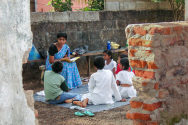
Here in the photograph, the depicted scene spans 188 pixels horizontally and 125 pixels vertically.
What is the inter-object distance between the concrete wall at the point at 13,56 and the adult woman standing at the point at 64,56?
4.58 m

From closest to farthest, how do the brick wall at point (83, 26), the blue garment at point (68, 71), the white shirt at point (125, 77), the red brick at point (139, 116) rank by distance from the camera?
the red brick at point (139, 116), the white shirt at point (125, 77), the blue garment at point (68, 71), the brick wall at point (83, 26)

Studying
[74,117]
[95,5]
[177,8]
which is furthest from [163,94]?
[177,8]

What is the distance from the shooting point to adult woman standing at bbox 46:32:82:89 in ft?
22.8

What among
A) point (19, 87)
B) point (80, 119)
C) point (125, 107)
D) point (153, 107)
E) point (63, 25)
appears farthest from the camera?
point (63, 25)

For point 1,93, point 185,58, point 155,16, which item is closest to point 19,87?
point 1,93

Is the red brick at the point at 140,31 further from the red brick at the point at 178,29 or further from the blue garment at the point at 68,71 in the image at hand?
the blue garment at the point at 68,71

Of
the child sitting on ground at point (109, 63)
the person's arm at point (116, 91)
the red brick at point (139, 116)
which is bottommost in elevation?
the person's arm at point (116, 91)

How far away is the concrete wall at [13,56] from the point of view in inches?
85.5

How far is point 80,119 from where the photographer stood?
4.70 m

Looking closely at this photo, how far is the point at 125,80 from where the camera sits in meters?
5.95

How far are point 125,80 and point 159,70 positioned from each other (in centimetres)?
245

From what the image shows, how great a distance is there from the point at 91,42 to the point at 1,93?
682cm

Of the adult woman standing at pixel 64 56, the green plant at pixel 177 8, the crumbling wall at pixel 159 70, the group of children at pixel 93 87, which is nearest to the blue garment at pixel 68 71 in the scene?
the adult woman standing at pixel 64 56

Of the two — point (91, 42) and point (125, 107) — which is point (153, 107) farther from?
point (91, 42)
